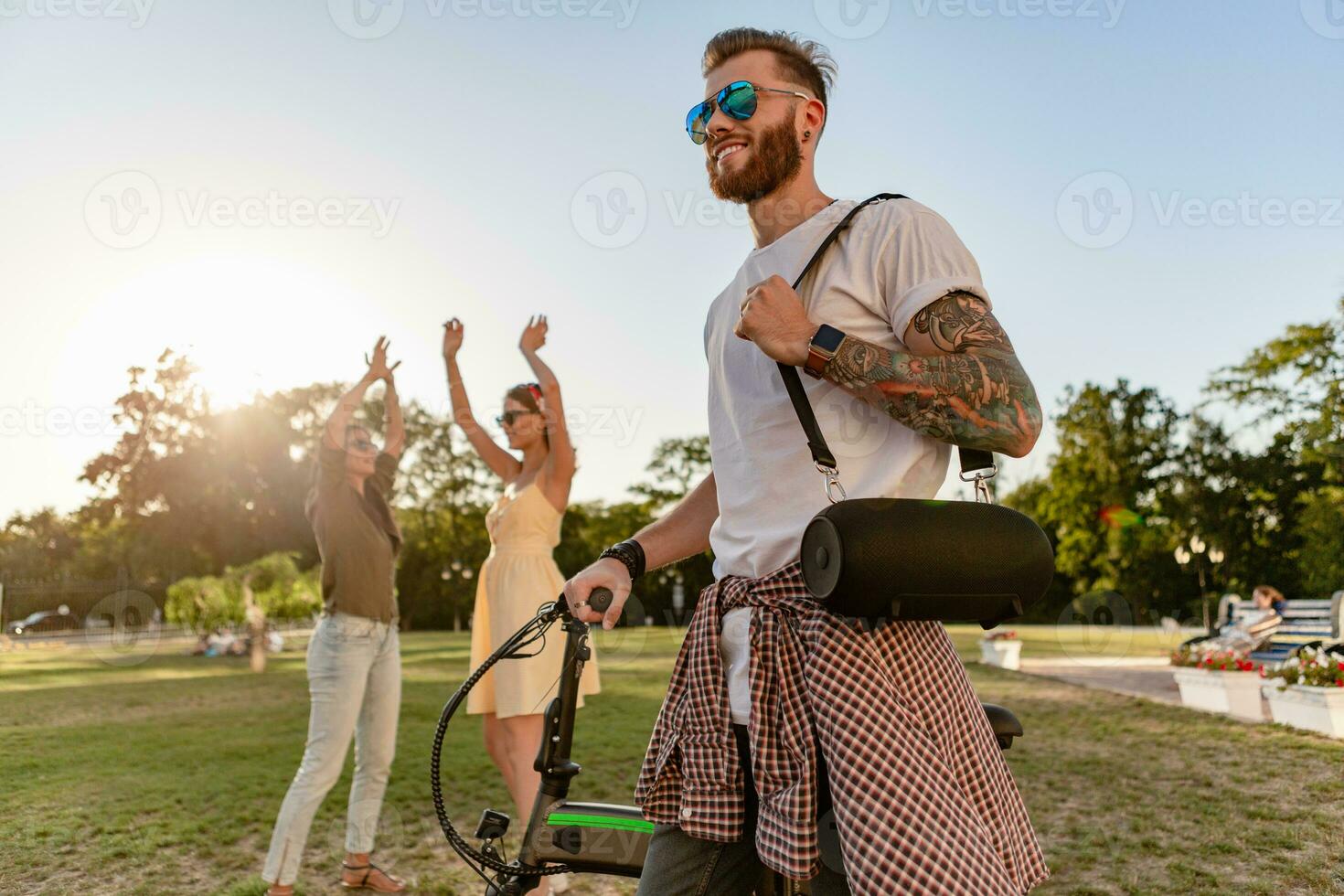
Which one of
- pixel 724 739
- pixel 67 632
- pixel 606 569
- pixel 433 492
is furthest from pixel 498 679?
pixel 433 492

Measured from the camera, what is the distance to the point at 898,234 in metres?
1.70

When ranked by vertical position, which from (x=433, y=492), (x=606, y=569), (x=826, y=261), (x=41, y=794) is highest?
(x=433, y=492)

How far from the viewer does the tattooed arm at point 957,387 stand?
1531 mm

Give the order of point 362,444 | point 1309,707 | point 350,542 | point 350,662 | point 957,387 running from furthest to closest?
point 1309,707 < point 362,444 < point 350,542 < point 350,662 < point 957,387

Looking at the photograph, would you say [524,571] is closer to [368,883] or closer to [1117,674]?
[368,883]

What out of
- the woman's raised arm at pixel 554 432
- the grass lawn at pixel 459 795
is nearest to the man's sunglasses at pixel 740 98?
the woman's raised arm at pixel 554 432

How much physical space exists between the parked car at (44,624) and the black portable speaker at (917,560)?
431 inches

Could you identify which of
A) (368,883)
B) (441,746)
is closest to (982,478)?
(441,746)

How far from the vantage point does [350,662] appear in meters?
5.83

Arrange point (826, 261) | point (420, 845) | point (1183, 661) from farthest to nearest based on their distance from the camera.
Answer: point (1183, 661) < point (420, 845) < point (826, 261)

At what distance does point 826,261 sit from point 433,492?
53.7 metres

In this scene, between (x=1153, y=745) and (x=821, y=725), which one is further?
Result: (x=1153, y=745)

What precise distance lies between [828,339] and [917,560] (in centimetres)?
38

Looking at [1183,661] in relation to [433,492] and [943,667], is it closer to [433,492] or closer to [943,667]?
[943,667]
